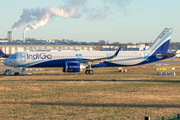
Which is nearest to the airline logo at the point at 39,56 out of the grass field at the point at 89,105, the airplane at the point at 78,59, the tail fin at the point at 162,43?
the airplane at the point at 78,59

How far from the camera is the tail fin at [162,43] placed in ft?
197

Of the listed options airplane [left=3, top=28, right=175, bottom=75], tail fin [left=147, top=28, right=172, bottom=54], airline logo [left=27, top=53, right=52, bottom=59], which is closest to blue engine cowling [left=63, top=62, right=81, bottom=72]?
airplane [left=3, top=28, right=175, bottom=75]

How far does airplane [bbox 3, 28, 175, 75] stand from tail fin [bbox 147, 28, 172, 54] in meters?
0.26

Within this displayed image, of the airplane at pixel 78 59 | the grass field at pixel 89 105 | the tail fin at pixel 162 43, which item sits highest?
the tail fin at pixel 162 43

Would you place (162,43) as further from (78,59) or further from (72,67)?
(72,67)

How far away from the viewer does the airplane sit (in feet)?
173

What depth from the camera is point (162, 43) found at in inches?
2379

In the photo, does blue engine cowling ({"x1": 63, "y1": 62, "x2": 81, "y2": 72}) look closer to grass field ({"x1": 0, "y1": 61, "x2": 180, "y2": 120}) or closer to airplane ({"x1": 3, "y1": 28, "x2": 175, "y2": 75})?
airplane ({"x1": 3, "y1": 28, "x2": 175, "y2": 75})

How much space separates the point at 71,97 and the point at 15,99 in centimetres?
558

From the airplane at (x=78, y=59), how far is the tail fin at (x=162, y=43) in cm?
26

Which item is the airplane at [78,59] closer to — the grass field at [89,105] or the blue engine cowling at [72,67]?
the blue engine cowling at [72,67]

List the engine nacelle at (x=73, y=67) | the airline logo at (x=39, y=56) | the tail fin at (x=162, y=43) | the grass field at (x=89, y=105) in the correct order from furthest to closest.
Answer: the tail fin at (x=162, y=43) < the airline logo at (x=39, y=56) < the engine nacelle at (x=73, y=67) < the grass field at (x=89, y=105)

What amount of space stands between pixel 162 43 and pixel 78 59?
67.9 feet

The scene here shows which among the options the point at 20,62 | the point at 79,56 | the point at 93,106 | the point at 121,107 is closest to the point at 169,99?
the point at 121,107
